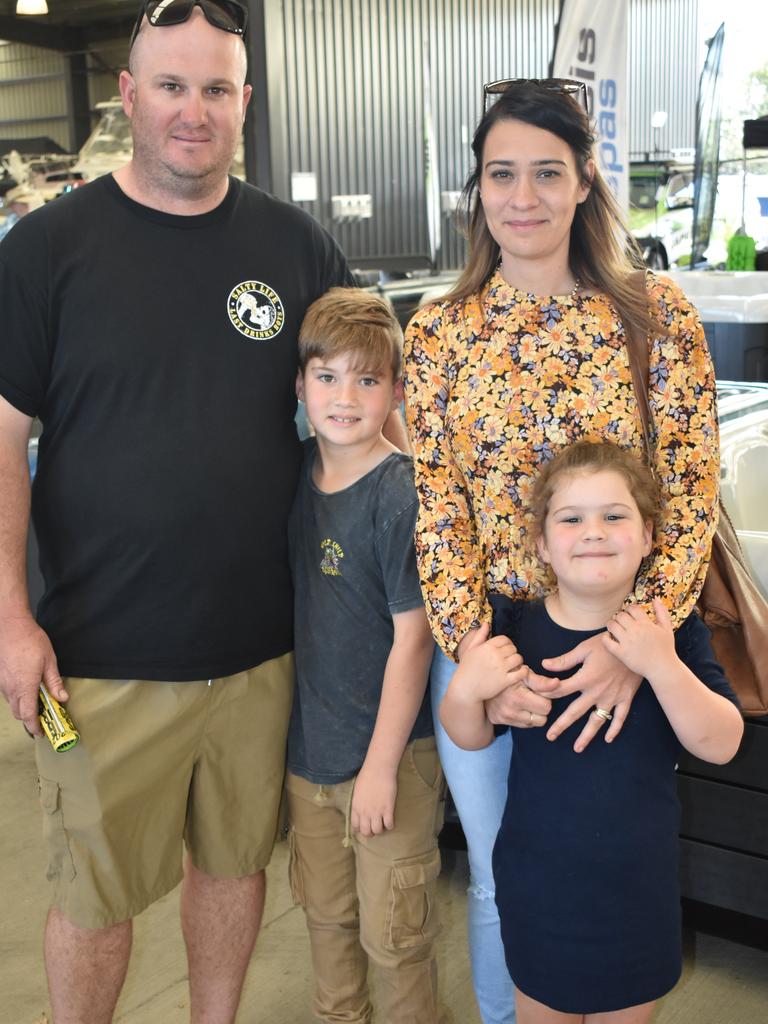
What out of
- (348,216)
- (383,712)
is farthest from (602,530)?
(348,216)

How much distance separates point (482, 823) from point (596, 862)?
0.27 metres

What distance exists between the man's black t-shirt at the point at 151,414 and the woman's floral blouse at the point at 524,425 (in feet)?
0.95

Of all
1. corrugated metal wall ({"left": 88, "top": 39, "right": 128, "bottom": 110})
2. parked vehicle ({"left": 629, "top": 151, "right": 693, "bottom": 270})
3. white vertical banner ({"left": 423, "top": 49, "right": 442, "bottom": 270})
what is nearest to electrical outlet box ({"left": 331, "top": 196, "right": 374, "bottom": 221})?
white vertical banner ({"left": 423, "top": 49, "right": 442, "bottom": 270})

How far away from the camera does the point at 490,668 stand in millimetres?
1526

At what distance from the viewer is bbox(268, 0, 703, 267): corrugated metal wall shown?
7.46 metres

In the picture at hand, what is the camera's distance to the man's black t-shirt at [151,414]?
66.6 inches

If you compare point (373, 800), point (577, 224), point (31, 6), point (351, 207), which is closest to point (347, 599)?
point (373, 800)

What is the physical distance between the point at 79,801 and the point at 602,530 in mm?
940

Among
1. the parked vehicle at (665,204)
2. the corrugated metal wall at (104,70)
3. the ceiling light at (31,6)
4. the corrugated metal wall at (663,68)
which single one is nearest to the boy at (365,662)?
the ceiling light at (31,6)

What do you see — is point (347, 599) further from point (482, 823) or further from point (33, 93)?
point (33, 93)

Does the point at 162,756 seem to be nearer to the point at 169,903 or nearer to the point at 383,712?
the point at 383,712

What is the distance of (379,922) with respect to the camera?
182 centimetres

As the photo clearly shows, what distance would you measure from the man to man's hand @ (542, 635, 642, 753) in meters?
0.58

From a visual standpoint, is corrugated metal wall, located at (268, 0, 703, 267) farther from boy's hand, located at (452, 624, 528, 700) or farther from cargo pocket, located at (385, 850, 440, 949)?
boy's hand, located at (452, 624, 528, 700)
